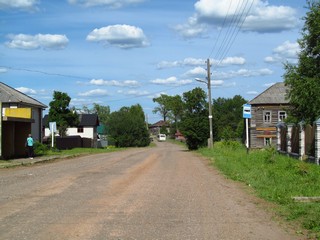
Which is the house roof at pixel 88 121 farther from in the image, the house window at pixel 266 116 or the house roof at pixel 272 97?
the house window at pixel 266 116

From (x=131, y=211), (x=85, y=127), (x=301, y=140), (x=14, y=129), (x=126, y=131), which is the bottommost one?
(x=131, y=211)

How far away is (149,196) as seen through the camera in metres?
11.7

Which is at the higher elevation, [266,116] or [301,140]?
[266,116]

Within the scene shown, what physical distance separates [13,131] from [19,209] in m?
23.0

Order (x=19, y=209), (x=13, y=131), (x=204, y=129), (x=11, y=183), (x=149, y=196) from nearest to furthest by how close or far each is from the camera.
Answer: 1. (x=19, y=209)
2. (x=149, y=196)
3. (x=11, y=183)
4. (x=13, y=131)
5. (x=204, y=129)

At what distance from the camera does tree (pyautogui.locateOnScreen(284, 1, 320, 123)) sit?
30.3 m

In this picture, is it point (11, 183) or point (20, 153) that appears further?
point (20, 153)

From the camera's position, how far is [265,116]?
58062 mm

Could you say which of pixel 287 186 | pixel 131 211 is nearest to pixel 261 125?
pixel 287 186

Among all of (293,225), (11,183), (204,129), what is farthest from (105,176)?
(204,129)

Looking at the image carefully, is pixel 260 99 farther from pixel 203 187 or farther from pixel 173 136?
pixel 173 136

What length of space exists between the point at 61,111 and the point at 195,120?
69.9ft

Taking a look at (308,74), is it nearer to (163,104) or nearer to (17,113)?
(17,113)

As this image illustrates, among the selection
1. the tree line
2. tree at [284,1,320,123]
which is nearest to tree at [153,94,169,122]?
the tree line
